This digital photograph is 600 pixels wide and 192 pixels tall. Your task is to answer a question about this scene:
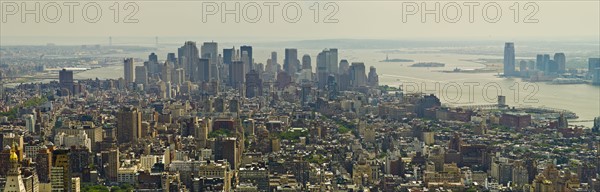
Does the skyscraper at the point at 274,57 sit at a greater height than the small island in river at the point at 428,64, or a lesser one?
greater

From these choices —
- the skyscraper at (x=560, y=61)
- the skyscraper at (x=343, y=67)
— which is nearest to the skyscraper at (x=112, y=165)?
the skyscraper at (x=343, y=67)

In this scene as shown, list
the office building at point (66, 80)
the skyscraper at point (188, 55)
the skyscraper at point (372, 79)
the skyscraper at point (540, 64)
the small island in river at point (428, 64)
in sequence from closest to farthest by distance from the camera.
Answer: the office building at point (66, 80), the skyscraper at point (372, 79), the skyscraper at point (540, 64), the skyscraper at point (188, 55), the small island in river at point (428, 64)

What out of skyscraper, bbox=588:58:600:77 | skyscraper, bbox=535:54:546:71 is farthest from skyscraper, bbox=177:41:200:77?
skyscraper, bbox=588:58:600:77

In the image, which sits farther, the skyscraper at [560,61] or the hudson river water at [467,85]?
the skyscraper at [560,61]

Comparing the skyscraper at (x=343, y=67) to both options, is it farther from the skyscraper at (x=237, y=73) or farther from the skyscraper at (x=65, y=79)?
the skyscraper at (x=65, y=79)

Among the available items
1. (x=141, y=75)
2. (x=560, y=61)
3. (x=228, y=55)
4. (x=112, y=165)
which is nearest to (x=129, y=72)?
(x=141, y=75)

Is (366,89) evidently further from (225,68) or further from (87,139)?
(87,139)
